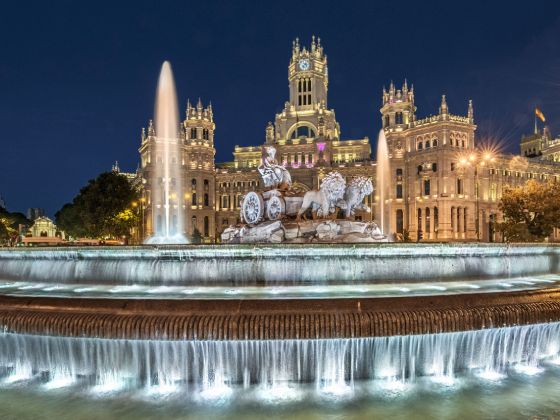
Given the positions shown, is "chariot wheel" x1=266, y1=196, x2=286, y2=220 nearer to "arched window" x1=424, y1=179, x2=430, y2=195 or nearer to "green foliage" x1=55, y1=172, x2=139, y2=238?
"green foliage" x1=55, y1=172, x2=139, y2=238

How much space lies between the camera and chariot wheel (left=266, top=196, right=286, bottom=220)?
25281 mm

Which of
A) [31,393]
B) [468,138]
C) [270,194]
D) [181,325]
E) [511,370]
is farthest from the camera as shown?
[468,138]

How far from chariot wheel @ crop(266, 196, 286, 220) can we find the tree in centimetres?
3535

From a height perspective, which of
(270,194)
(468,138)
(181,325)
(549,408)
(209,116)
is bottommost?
(549,408)

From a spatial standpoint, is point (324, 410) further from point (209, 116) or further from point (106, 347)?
point (209, 116)

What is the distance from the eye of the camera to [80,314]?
29.5 feet

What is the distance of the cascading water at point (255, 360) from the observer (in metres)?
9.69

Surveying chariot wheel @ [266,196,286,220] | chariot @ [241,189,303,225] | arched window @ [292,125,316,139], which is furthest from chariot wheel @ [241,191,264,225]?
arched window @ [292,125,316,139]

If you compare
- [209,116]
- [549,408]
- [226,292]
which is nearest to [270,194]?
[226,292]

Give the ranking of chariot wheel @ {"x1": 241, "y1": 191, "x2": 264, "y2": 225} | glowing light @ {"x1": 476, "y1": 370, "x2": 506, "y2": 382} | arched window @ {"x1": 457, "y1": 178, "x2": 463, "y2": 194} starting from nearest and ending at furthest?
glowing light @ {"x1": 476, "y1": 370, "x2": 506, "y2": 382} < chariot wheel @ {"x1": 241, "y1": 191, "x2": 264, "y2": 225} < arched window @ {"x1": 457, "y1": 178, "x2": 463, "y2": 194}

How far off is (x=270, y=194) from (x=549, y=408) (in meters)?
18.9

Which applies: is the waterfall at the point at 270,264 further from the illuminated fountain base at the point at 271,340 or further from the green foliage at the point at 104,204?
the green foliage at the point at 104,204

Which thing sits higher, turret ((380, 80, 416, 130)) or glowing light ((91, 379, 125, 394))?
turret ((380, 80, 416, 130))

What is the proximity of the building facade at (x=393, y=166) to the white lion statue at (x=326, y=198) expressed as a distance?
56.7 m
